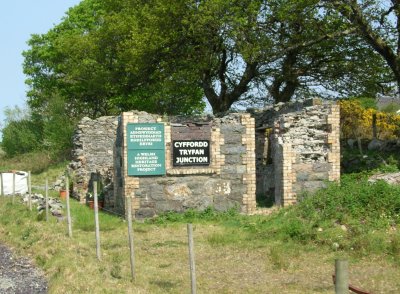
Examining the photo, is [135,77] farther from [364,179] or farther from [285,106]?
[364,179]

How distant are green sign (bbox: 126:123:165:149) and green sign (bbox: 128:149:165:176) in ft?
0.52

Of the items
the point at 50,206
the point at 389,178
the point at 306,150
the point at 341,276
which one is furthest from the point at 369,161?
the point at 341,276

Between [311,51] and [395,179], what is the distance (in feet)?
40.8

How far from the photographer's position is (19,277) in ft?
34.1

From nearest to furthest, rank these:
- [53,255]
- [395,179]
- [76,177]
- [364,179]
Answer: [53,255] < [395,179] < [364,179] < [76,177]

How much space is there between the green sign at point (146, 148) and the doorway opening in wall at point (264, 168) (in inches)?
146

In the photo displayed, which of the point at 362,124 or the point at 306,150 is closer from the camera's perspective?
A: the point at 306,150

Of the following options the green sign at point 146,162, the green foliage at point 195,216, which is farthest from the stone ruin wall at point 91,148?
the green foliage at point 195,216

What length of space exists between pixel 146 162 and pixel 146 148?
370 millimetres

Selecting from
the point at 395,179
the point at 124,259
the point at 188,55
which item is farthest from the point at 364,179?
the point at 188,55

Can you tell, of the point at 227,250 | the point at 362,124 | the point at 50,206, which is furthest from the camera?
the point at 362,124

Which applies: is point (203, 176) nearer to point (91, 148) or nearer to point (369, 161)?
point (369, 161)

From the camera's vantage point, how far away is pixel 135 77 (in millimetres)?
29875

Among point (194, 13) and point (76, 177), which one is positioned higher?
point (194, 13)
